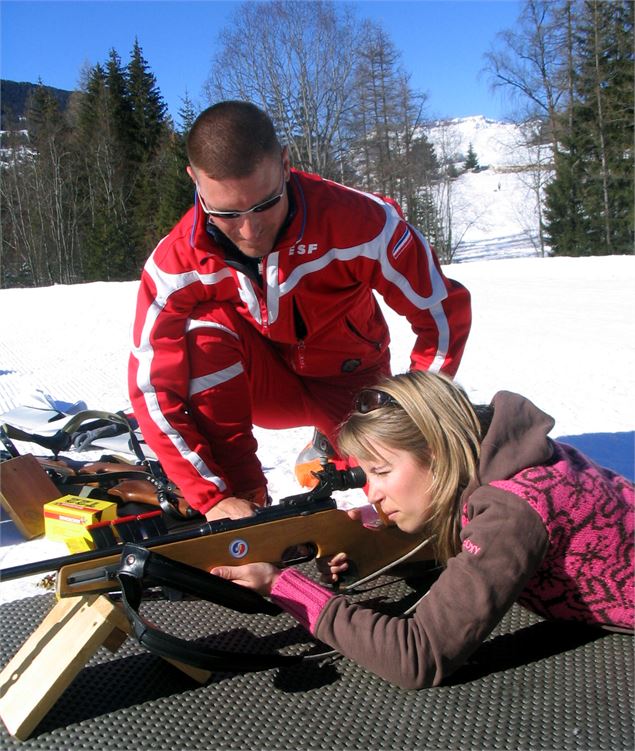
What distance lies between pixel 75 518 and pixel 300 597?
50.4 inches

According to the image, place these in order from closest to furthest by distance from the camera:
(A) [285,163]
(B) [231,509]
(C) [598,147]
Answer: (B) [231,509] → (A) [285,163] → (C) [598,147]

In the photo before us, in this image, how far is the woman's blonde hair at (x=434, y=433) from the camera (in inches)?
71.3

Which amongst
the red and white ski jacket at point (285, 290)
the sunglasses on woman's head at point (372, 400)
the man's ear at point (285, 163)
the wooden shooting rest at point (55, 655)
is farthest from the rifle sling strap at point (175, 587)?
the man's ear at point (285, 163)

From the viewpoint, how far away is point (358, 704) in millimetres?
1838

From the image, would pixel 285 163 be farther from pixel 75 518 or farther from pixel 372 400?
pixel 75 518

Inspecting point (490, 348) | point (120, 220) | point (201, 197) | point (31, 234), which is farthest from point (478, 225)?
point (201, 197)

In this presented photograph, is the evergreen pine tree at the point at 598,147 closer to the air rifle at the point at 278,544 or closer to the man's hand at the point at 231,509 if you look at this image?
the man's hand at the point at 231,509

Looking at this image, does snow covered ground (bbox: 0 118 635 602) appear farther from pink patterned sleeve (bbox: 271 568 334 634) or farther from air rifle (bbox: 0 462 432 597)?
pink patterned sleeve (bbox: 271 568 334 634)

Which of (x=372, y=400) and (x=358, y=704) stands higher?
(x=372, y=400)

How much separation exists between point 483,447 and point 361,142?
29169 millimetres

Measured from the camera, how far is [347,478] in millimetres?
2238

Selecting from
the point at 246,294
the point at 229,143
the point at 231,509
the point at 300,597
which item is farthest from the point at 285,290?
the point at 300,597

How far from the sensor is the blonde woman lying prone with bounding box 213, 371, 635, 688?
1.65 metres

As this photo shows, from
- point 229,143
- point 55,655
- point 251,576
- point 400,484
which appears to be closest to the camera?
point 55,655
